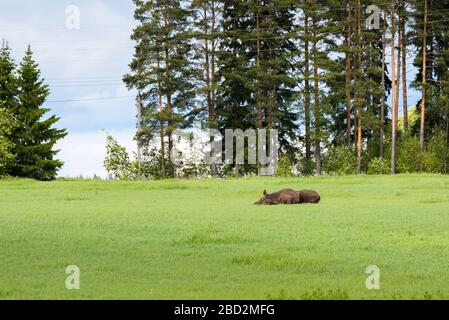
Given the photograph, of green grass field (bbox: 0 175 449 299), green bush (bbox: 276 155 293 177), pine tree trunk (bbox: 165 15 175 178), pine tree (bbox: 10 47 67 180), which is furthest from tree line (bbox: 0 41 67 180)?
green grass field (bbox: 0 175 449 299)

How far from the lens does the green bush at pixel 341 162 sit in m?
66.4

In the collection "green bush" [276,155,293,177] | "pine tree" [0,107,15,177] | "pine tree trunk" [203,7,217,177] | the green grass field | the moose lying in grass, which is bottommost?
the green grass field

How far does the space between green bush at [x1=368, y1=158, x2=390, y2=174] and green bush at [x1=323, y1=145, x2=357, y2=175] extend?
65.8 inches

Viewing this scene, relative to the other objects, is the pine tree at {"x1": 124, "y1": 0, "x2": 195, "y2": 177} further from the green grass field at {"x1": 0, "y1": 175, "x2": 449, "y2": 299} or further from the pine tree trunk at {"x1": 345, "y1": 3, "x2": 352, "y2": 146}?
the green grass field at {"x1": 0, "y1": 175, "x2": 449, "y2": 299}

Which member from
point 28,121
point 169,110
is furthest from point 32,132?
point 169,110

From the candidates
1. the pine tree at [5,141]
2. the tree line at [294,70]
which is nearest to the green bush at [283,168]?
the tree line at [294,70]

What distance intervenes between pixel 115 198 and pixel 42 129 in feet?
135

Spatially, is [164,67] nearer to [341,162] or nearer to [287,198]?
[341,162]

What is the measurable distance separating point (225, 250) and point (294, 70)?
196 feet

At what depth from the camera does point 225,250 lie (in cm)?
1620

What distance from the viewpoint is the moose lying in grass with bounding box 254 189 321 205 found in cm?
3164

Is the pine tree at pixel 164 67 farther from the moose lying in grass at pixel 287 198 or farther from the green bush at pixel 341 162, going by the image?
the moose lying in grass at pixel 287 198

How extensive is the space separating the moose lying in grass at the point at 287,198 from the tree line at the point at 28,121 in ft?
152
